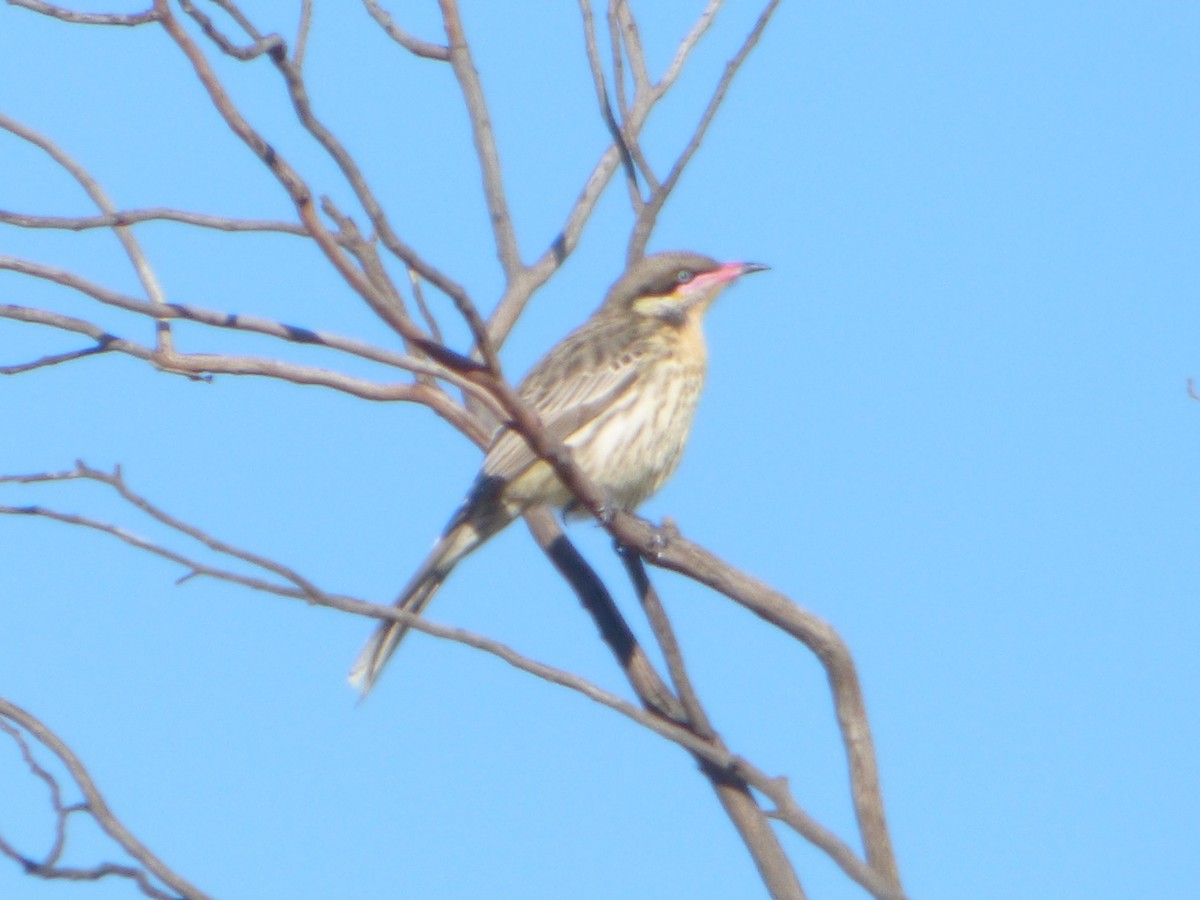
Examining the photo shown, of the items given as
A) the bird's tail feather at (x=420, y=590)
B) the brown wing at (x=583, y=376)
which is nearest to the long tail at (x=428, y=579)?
the bird's tail feather at (x=420, y=590)

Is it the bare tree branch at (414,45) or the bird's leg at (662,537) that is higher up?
the bare tree branch at (414,45)

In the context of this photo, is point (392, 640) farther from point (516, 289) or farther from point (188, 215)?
point (188, 215)

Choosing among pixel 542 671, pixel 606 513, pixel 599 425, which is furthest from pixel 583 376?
pixel 542 671

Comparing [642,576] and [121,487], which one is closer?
[121,487]

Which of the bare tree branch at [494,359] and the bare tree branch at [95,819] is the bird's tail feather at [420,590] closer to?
the bare tree branch at [494,359]

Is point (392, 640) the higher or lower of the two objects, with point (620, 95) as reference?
lower

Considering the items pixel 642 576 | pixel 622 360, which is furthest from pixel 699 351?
pixel 642 576
